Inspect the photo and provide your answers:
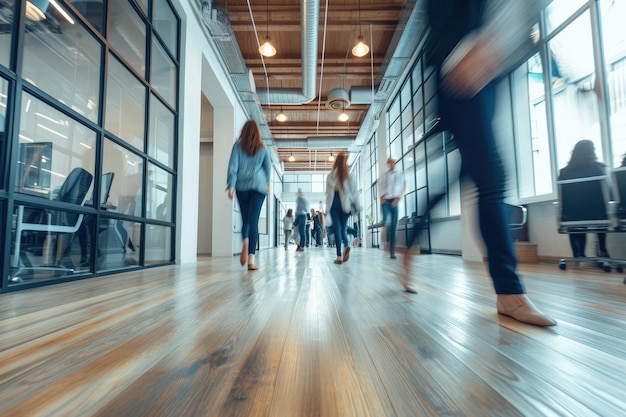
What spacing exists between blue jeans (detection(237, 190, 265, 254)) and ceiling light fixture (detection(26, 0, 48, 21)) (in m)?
1.65

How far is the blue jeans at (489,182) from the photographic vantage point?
3.18ft

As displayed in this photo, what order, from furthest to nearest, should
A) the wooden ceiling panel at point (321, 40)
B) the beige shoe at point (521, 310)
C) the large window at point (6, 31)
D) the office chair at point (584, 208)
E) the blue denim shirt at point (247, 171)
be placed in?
the wooden ceiling panel at point (321, 40) < the blue denim shirt at point (247, 171) < the office chair at point (584, 208) < the large window at point (6, 31) < the beige shoe at point (521, 310)

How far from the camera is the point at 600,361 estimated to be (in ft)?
2.08

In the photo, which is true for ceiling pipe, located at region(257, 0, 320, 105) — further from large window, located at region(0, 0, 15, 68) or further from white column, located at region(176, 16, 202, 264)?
large window, located at region(0, 0, 15, 68)

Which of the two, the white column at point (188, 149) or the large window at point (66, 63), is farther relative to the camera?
the white column at point (188, 149)

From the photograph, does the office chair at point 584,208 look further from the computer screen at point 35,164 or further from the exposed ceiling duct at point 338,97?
the exposed ceiling duct at point 338,97

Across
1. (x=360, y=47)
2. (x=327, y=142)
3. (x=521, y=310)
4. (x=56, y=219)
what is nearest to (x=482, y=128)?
(x=521, y=310)

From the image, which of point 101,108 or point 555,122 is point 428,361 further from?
point 555,122

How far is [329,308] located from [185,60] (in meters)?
3.83

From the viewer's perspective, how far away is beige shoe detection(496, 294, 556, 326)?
2.95ft

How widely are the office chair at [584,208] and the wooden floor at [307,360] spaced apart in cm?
189

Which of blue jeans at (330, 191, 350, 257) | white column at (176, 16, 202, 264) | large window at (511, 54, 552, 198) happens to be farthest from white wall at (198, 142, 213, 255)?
large window at (511, 54, 552, 198)

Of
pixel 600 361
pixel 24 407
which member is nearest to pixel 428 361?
pixel 600 361

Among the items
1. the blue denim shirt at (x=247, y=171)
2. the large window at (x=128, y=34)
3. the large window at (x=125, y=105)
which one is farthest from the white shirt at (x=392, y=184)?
the large window at (x=128, y=34)
